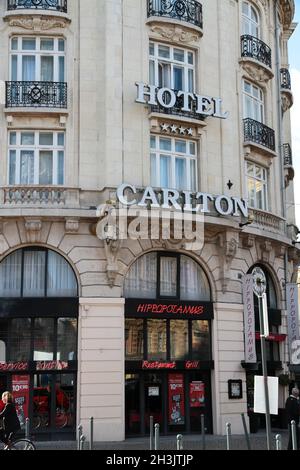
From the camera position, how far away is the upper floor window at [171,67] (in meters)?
27.4

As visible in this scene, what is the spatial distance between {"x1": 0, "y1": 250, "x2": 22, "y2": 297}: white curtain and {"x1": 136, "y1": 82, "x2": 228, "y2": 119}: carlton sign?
23.6ft

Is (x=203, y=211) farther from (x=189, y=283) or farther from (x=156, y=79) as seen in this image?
(x=156, y=79)

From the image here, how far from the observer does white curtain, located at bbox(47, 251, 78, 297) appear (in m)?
24.9

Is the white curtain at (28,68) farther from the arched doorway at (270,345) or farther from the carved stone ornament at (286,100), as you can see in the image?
the carved stone ornament at (286,100)

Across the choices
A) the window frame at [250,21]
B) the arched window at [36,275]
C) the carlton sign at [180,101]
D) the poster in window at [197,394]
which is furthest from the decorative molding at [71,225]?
the window frame at [250,21]

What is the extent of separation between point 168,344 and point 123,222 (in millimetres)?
4908

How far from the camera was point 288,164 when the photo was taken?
35250 millimetres

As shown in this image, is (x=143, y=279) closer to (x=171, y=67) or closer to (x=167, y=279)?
(x=167, y=279)

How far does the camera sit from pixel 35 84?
25.7 metres

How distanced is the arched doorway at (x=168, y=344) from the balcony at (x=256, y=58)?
910 cm

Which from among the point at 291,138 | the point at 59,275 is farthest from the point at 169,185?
the point at 291,138

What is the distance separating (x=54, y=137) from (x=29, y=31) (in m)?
4.01

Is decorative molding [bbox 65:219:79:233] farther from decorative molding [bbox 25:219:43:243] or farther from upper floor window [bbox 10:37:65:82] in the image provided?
upper floor window [bbox 10:37:65:82]

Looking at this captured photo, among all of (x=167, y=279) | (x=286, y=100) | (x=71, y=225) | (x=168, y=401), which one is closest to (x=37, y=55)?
(x=71, y=225)
